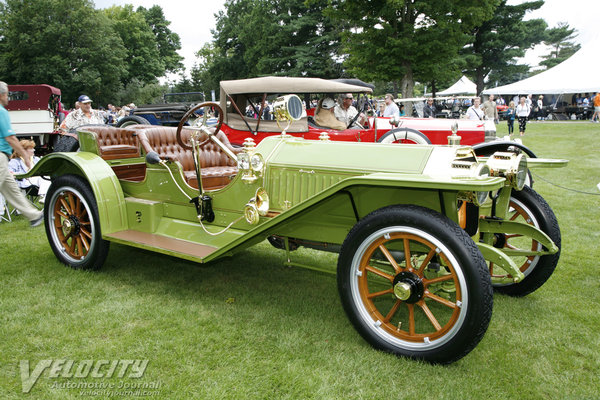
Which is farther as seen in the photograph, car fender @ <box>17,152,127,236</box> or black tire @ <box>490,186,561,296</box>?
car fender @ <box>17,152,127,236</box>

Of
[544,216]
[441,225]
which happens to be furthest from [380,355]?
[544,216]

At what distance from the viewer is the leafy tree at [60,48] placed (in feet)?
121

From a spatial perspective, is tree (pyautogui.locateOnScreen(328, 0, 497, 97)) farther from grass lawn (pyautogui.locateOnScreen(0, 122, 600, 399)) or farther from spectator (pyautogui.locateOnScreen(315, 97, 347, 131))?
grass lawn (pyautogui.locateOnScreen(0, 122, 600, 399))

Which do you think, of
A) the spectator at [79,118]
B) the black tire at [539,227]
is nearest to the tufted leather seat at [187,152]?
the black tire at [539,227]

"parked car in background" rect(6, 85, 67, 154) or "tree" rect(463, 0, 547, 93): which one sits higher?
"tree" rect(463, 0, 547, 93)

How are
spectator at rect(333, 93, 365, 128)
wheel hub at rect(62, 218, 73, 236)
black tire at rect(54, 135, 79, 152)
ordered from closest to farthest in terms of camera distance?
1. wheel hub at rect(62, 218, 73, 236)
2. black tire at rect(54, 135, 79, 152)
3. spectator at rect(333, 93, 365, 128)

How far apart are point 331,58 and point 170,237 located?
110 feet

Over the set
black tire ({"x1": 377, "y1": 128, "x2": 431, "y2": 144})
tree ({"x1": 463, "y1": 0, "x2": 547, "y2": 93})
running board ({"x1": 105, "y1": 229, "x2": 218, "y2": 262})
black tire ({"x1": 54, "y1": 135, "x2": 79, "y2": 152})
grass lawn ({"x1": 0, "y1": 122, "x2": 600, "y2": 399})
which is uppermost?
tree ({"x1": 463, "y1": 0, "x2": 547, "y2": 93})

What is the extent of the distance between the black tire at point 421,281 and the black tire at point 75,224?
2596mm

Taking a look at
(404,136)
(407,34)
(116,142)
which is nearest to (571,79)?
(407,34)

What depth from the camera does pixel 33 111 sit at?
11.2 m

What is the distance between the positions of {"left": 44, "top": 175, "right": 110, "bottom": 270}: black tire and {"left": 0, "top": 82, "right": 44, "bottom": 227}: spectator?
67 centimetres

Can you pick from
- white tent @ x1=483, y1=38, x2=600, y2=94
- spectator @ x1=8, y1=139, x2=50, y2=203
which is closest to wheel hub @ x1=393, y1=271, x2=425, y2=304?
spectator @ x1=8, y1=139, x2=50, y2=203

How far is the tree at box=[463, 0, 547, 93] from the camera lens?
32.0 metres
